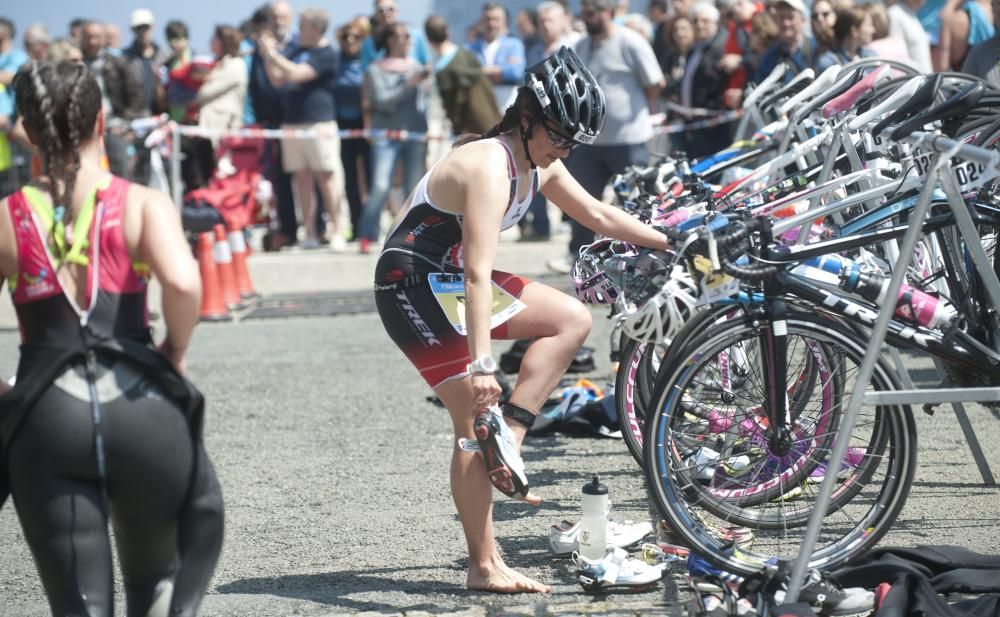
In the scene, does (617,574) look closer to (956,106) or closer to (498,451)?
(498,451)

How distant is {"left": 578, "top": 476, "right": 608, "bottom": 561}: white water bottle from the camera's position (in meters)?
4.51

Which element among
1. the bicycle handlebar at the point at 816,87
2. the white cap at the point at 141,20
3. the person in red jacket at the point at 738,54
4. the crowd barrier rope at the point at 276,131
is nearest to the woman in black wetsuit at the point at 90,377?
the bicycle handlebar at the point at 816,87

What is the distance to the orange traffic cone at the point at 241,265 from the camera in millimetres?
11500

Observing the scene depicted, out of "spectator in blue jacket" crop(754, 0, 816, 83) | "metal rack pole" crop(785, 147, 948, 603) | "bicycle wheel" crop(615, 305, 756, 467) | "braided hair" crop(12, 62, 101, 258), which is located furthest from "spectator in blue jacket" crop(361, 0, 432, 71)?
"braided hair" crop(12, 62, 101, 258)

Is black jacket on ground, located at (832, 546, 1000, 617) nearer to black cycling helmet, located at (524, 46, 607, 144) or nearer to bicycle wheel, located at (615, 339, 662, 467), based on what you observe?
bicycle wheel, located at (615, 339, 662, 467)

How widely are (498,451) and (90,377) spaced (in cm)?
134

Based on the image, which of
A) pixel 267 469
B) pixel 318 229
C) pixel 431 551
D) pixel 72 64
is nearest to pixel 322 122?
pixel 318 229

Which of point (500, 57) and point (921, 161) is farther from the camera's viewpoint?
point (500, 57)

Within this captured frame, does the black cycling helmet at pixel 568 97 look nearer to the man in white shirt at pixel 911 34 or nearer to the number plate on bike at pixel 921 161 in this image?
the number plate on bike at pixel 921 161

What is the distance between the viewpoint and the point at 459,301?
4484mm

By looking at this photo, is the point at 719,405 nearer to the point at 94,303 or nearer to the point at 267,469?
the point at 94,303

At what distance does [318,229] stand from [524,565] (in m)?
9.59

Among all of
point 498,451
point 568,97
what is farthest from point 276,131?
point 498,451

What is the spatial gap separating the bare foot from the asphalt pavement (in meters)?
0.03
